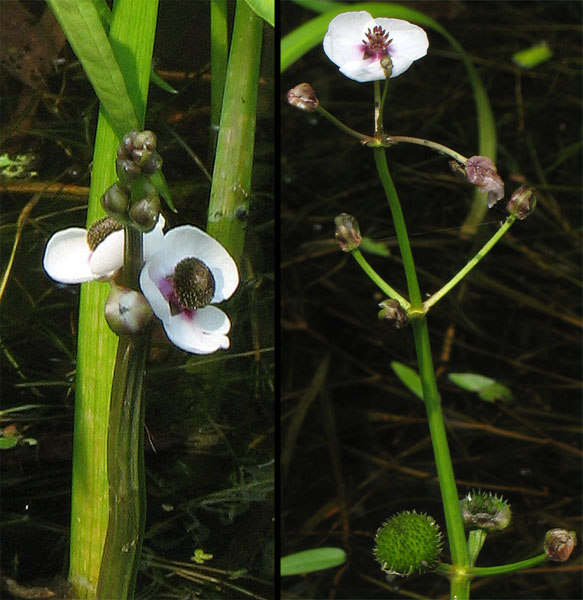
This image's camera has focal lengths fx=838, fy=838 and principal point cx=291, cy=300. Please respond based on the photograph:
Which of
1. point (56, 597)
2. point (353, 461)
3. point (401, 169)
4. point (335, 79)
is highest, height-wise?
point (335, 79)

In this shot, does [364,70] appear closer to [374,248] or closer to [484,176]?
[484,176]

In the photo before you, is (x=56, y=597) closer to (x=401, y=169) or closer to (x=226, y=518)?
(x=226, y=518)

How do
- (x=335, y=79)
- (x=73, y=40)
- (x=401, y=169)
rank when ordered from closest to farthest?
(x=73, y=40)
(x=401, y=169)
(x=335, y=79)

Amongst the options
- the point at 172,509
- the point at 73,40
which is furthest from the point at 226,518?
the point at 73,40

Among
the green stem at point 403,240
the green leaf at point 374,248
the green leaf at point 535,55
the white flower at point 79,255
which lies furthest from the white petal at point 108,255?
the green leaf at point 535,55

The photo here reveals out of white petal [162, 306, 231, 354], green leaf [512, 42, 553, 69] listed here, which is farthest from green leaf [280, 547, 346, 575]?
green leaf [512, 42, 553, 69]

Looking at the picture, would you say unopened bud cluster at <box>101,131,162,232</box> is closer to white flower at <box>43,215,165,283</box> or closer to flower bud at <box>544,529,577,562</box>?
white flower at <box>43,215,165,283</box>

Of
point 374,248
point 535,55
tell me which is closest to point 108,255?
point 374,248

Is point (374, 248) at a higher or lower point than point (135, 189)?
higher
